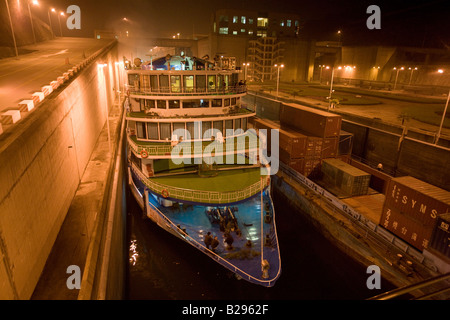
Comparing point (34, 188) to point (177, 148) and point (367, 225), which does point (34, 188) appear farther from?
point (367, 225)

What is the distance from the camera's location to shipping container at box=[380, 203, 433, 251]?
1471cm

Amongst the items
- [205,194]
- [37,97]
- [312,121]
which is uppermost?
[37,97]

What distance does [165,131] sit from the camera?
2153 cm

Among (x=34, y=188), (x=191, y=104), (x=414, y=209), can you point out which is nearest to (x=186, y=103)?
(x=191, y=104)

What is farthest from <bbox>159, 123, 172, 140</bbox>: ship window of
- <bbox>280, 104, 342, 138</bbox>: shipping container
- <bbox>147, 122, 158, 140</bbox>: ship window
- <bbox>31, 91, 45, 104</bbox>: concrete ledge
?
<bbox>280, 104, 342, 138</bbox>: shipping container

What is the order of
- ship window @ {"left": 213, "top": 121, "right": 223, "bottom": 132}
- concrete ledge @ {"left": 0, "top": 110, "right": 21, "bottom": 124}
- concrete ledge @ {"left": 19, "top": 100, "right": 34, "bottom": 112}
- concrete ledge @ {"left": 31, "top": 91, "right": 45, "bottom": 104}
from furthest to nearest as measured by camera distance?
ship window @ {"left": 213, "top": 121, "right": 223, "bottom": 132}
concrete ledge @ {"left": 31, "top": 91, "right": 45, "bottom": 104}
concrete ledge @ {"left": 19, "top": 100, "right": 34, "bottom": 112}
concrete ledge @ {"left": 0, "top": 110, "right": 21, "bottom": 124}

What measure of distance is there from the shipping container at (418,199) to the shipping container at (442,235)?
741mm

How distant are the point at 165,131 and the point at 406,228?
1710 cm

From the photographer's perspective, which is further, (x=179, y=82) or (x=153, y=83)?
(x=153, y=83)

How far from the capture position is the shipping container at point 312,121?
2458 cm

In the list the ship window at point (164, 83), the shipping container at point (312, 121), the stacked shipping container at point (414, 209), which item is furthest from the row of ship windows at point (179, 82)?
the stacked shipping container at point (414, 209)

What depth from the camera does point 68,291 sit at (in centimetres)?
1012

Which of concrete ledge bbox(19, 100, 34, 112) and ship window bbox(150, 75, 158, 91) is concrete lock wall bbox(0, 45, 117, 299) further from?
ship window bbox(150, 75, 158, 91)

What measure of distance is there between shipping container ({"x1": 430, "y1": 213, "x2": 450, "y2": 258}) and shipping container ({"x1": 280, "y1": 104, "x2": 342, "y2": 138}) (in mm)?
12572
